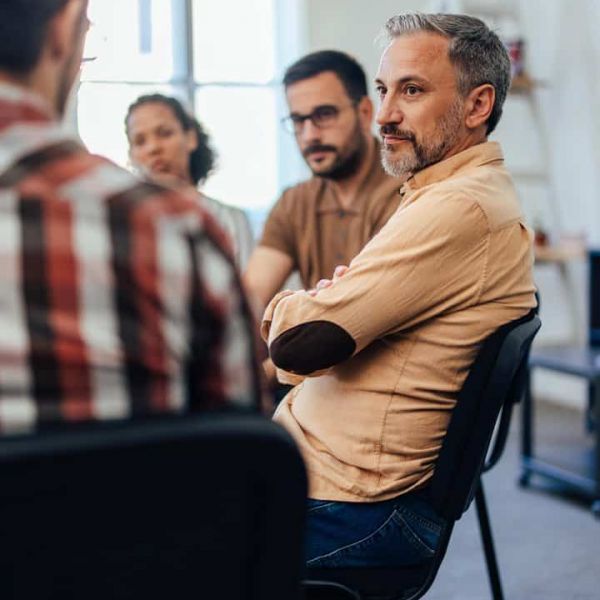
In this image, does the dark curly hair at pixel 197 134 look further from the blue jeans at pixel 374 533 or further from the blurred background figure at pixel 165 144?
the blue jeans at pixel 374 533

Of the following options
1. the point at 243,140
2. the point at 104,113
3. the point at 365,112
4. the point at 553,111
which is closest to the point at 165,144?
the point at 365,112

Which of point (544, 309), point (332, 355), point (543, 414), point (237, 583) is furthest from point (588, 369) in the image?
point (237, 583)

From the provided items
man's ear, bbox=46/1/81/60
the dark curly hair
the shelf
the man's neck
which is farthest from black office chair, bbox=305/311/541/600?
the shelf

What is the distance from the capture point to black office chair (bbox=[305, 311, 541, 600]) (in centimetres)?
123

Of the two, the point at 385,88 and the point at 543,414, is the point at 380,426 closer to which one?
the point at 385,88

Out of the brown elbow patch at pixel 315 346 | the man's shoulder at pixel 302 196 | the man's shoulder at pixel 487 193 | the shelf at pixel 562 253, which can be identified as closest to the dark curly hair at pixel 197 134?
the man's shoulder at pixel 302 196

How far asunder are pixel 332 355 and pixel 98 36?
12.6 feet

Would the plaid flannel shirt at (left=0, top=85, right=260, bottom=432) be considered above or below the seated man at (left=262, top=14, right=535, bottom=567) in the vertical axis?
above

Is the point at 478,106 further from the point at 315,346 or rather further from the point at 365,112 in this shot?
the point at 365,112

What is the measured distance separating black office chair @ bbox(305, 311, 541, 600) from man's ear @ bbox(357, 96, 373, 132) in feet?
3.81

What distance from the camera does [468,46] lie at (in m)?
1.44

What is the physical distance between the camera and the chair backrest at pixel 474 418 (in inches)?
48.4

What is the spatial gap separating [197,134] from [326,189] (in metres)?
1.01

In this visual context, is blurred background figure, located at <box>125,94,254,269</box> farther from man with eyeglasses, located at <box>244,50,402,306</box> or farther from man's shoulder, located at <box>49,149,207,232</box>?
man's shoulder, located at <box>49,149,207,232</box>
